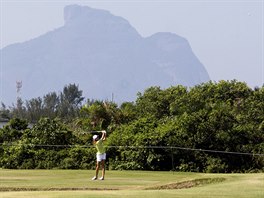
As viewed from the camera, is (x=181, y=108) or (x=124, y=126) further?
(x=181, y=108)

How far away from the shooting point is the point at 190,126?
35312mm

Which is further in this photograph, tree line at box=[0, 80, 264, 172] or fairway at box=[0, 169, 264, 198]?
tree line at box=[0, 80, 264, 172]

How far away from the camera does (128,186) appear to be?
23375 millimetres

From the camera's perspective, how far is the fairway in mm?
19973

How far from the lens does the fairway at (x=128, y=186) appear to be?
65.5ft

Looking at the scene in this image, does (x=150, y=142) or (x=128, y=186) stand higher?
(x=150, y=142)

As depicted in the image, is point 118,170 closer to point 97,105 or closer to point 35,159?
point 35,159

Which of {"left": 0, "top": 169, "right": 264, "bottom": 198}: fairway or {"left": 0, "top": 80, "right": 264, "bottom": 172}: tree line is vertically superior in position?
{"left": 0, "top": 80, "right": 264, "bottom": 172}: tree line

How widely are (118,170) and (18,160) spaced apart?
237 inches

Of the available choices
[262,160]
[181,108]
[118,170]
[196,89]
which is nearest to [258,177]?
[262,160]

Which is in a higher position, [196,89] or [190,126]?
[196,89]

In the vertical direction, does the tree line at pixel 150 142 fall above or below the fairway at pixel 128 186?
above

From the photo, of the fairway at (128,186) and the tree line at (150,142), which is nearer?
the fairway at (128,186)

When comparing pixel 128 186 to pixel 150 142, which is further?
pixel 150 142
